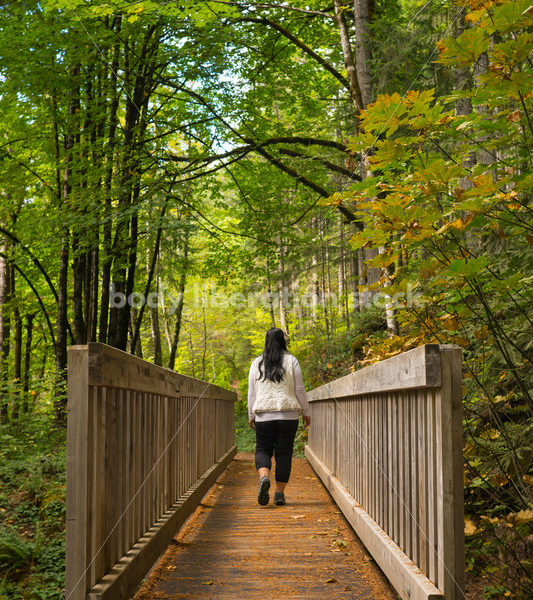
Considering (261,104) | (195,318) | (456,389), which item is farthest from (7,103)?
(195,318)

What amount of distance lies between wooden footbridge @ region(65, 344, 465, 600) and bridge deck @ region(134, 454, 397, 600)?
0.6 inches

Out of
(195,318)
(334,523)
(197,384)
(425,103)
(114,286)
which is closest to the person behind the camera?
(425,103)

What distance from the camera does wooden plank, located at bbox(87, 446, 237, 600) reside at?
2.77m

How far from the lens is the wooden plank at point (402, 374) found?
268 cm

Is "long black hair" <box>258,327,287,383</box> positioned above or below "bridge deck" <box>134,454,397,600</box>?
above

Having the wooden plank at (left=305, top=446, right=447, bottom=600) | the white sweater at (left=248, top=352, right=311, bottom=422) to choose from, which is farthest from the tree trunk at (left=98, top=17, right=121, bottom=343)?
the wooden plank at (left=305, top=446, right=447, bottom=600)

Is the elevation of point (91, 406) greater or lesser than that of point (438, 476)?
greater

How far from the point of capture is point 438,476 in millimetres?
2625

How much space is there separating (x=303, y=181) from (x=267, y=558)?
945cm

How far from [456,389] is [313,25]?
13464 millimetres

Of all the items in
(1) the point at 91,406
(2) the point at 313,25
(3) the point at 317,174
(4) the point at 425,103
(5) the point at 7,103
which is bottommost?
(1) the point at 91,406

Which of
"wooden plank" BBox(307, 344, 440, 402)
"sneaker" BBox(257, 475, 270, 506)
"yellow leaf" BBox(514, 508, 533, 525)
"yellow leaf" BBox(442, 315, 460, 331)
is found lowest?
"sneaker" BBox(257, 475, 270, 506)

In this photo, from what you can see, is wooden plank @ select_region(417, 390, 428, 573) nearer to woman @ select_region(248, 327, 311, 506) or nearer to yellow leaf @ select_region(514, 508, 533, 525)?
yellow leaf @ select_region(514, 508, 533, 525)

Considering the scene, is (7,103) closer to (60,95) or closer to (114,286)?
(60,95)
